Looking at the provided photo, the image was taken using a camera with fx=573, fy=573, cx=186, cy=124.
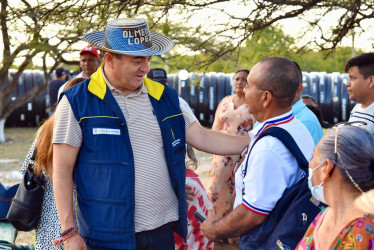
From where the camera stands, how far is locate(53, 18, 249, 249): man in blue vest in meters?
3.26

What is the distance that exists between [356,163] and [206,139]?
162 cm

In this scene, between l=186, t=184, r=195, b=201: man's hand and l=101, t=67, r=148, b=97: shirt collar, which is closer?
l=101, t=67, r=148, b=97: shirt collar

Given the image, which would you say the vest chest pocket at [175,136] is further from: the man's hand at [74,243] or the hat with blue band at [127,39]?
the man's hand at [74,243]

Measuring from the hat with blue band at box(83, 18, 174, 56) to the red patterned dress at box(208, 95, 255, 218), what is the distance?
2761 millimetres

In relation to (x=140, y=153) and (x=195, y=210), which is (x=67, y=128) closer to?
(x=140, y=153)

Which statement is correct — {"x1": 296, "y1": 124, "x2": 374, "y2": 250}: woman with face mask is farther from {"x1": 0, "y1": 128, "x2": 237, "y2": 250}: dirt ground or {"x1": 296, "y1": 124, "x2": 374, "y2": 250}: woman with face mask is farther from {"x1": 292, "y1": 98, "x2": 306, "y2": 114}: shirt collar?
{"x1": 0, "y1": 128, "x2": 237, "y2": 250}: dirt ground

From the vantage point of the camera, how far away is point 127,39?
136 inches

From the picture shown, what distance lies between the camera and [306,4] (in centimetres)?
576

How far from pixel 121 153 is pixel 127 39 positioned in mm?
707

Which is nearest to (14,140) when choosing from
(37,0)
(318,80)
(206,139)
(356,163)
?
(318,80)

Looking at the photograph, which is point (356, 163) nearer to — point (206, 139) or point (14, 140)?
point (206, 139)

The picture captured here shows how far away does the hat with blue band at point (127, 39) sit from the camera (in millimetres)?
3422

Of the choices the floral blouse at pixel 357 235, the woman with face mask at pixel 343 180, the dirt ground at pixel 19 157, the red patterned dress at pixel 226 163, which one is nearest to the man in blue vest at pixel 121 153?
the woman with face mask at pixel 343 180

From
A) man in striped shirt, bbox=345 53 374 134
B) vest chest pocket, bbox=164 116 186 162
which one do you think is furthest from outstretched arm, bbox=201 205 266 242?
man in striped shirt, bbox=345 53 374 134
